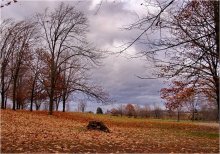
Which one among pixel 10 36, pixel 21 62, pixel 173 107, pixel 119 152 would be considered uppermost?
pixel 10 36

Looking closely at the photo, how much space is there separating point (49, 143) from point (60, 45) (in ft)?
81.2

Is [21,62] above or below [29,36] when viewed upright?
below

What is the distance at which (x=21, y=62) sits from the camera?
3753 cm

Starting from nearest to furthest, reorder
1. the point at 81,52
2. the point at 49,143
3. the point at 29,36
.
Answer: the point at 49,143 < the point at 81,52 < the point at 29,36

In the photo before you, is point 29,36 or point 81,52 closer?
point 81,52

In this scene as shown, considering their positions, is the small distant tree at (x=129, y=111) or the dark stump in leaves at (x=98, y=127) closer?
the dark stump in leaves at (x=98, y=127)

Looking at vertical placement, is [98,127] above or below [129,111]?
below

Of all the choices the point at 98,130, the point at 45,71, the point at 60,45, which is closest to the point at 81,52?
the point at 60,45

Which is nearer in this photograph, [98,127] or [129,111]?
[98,127]

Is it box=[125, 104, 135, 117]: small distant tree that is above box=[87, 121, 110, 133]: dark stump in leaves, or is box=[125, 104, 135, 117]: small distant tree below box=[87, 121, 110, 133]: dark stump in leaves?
above

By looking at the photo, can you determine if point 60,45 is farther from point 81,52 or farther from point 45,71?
point 45,71

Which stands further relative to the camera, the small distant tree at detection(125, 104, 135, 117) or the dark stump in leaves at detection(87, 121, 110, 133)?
the small distant tree at detection(125, 104, 135, 117)

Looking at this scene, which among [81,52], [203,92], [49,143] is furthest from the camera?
[81,52]

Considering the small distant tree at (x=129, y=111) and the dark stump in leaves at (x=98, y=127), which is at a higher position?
the small distant tree at (x=129, y=111)
